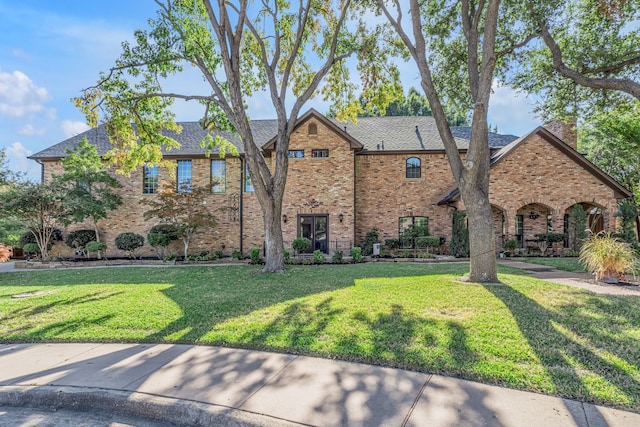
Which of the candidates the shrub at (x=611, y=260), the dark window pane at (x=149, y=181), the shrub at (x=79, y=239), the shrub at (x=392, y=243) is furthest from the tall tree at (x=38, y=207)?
the shrub at (x=611, y=260)

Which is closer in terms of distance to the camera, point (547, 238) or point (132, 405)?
point (132, 405)

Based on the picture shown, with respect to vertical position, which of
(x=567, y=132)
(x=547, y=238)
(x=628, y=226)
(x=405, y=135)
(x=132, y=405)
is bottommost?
(x=132, y=405)

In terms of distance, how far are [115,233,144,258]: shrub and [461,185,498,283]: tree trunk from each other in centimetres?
1662

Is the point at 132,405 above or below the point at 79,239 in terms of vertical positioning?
below

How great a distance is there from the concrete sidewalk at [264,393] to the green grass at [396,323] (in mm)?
322

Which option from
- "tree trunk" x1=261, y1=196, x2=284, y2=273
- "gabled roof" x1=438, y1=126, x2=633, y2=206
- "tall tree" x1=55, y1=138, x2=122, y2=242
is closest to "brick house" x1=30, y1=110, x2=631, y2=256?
"gabled roof" x1=438, y1=126, x2=633, y2=206

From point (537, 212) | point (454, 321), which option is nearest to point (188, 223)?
→ point (454, 321)

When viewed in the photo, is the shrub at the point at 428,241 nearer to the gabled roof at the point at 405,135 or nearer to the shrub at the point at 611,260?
the gabled roof at the point at 405,135

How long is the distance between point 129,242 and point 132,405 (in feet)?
54.5

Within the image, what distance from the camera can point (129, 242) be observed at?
17625 mm

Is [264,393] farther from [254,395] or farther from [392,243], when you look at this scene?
[392,243]

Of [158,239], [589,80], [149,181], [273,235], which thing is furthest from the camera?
[149,181]

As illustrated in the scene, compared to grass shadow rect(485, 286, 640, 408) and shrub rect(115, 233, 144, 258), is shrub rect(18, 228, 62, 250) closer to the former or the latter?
shrub rect(115, 233, 144, 258)

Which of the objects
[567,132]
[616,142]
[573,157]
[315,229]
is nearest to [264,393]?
[315,229]
